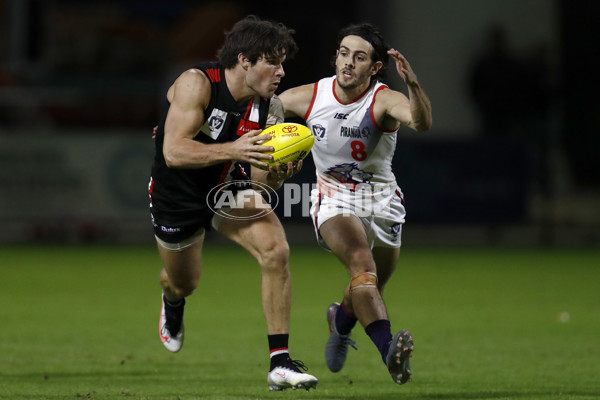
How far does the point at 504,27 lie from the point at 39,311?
16216mm

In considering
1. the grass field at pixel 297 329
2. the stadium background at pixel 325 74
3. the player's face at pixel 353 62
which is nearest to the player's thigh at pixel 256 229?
the grass field at pixel 297 329

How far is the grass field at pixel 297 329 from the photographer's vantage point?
7316 millimetres

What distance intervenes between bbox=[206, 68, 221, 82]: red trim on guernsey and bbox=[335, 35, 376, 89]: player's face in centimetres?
95

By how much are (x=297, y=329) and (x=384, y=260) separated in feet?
9.02

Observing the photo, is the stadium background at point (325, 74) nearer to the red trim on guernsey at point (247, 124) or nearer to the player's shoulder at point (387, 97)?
the player's shoulder at point (387, 97)

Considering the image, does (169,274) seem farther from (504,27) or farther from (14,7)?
(504,27)

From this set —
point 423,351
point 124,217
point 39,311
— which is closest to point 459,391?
point 423,351

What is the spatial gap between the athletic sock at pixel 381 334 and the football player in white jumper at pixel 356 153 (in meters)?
0.46

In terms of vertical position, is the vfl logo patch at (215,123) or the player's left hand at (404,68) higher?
the player's left hand at (404,68)

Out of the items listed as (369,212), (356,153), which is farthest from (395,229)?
(356,153)

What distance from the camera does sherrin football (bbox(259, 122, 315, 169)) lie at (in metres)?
6.62

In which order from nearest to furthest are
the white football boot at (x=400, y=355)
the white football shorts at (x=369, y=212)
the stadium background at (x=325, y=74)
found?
1. the white football boot at (x=400, y=355)
2. the white football shorts at (x=369, y=212)
3. the stadium background at (x=325, y=74)

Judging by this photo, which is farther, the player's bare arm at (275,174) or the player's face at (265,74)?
the player's face at (265,74)

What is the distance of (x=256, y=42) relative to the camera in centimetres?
686
